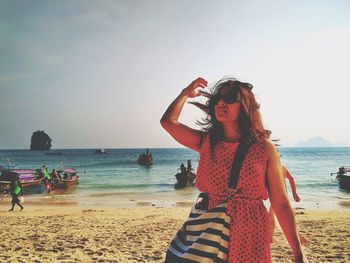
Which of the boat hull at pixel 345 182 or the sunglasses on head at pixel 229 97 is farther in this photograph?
the boat hull at pixel 345 182

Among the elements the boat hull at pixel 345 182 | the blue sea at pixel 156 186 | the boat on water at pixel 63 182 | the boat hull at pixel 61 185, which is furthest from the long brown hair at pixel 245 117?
the boat hull at pixel 345 182

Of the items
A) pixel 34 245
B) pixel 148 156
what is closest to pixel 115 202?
pixel 34 245

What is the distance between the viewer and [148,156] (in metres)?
60.5

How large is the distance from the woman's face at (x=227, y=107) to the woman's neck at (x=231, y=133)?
30 millimetres

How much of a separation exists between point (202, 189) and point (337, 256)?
22.7 ft

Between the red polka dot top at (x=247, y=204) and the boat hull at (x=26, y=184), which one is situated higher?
the red polka dot top at (x=247, y=204)

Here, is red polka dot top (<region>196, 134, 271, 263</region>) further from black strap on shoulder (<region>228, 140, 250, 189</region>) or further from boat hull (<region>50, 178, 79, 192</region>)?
boat hull (<region>50, 178, 79, 192</region>)

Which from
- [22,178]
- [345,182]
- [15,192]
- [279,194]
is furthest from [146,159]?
[279,194]

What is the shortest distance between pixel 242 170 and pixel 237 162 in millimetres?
50

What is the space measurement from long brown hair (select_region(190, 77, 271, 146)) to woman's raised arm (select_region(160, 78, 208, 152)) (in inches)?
4.1

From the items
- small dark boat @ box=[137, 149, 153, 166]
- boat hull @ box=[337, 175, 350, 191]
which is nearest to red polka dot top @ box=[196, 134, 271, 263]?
boat hull @ box=[337, 175, 350, 191]

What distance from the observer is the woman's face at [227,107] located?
1.93 meters

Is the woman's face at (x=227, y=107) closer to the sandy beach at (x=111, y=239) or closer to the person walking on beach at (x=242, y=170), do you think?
the person walking on beach at (x=242, y=170)

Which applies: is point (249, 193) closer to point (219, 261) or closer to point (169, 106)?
point (219, 261)
